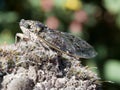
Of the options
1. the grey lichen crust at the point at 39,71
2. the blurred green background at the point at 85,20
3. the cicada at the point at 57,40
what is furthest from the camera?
the blurred green background at the point at 85,20

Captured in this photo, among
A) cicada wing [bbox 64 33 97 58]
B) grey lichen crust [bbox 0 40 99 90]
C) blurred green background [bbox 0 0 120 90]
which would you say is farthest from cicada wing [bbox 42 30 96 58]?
blurred green background [bbox 0 0 120 90]

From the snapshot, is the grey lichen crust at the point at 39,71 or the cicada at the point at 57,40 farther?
the cicada at the point at 57,40

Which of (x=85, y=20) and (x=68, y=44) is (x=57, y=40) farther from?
(x=85, y=20)

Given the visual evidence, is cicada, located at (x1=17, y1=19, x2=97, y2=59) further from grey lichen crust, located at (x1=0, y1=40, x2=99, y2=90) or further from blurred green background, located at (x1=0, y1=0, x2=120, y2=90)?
blurred green background, located at (x1=0, y1=0, x2=120, y2=90)

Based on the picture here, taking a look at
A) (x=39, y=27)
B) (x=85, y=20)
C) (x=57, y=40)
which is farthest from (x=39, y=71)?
(x=85, y=20)

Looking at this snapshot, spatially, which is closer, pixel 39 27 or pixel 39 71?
pixel 39 71

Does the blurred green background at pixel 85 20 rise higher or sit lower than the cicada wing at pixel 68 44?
higher

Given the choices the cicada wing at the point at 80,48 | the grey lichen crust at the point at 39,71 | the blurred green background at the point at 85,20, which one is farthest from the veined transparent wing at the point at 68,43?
the blurred green background at the point at 85,20

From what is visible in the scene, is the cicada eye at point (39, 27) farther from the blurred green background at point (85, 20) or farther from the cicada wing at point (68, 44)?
the blurred green background at point (85, 20)
